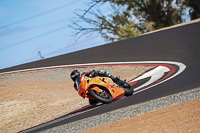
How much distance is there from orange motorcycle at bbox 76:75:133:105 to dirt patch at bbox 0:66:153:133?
2245 mm

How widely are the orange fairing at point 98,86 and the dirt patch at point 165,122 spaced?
1832 mm

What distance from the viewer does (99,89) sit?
25.0ft

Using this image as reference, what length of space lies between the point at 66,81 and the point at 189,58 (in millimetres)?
6314

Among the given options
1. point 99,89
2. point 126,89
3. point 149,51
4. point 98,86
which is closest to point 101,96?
point 99,89

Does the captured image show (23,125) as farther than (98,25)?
No

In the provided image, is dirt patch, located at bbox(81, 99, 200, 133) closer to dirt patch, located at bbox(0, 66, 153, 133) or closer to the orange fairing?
the orange fairing

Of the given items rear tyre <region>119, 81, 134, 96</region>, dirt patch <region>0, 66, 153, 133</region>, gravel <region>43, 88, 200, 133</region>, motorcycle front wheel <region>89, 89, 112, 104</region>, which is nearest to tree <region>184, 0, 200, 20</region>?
dirt patch <region>0, 66, 153, 133</region>

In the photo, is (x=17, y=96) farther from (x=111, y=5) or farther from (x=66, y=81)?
(x=111, y=5)

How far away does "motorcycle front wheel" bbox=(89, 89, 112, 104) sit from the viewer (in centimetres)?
735

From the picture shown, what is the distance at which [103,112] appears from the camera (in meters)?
6.83

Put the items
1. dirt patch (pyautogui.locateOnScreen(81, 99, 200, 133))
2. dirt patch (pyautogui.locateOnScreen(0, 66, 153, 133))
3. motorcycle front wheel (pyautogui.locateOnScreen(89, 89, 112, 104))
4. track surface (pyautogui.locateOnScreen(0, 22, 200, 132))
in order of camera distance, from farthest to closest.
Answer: track surface (pyautogui.locateOnScreen(0, 22, 200, 132)) < dirt patch (pyautogui.locateOnScreen(0, 66, 153, 133)) < motorcycle front wheel (pyautogui.locateOnScreen(89, 89, 112, 104)) < dirt patch (pyautogui.locateOnScreen(81, 99, 200, 133))

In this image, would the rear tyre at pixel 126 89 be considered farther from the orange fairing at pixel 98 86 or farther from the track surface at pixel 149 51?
the track surface at pixel 149 51

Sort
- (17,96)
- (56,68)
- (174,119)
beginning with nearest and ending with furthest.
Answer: (174,119) → (17,96) → (56,68)

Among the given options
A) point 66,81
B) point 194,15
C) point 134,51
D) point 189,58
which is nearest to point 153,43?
point 134,51
